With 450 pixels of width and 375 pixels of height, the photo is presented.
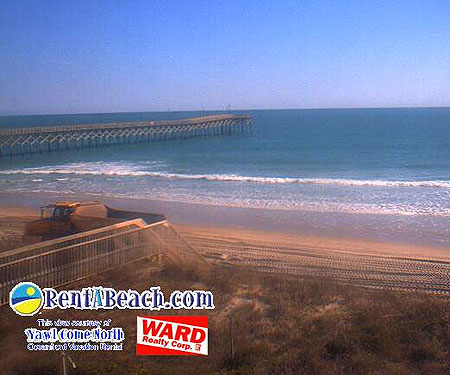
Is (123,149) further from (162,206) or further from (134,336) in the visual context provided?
(134,336)

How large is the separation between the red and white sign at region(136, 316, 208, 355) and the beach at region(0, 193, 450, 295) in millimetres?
5340

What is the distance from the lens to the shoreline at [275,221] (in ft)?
49.8

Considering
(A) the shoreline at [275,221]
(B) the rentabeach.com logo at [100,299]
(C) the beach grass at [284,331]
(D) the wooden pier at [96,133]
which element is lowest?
(A) the shoreline at [275,221]

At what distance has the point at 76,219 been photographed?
12469mm

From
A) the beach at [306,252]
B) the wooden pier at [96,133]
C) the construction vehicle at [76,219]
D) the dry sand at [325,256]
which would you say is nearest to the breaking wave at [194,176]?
the beach at [306,252]

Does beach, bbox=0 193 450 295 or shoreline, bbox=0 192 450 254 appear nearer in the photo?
beach, bbox=0 193 450 295

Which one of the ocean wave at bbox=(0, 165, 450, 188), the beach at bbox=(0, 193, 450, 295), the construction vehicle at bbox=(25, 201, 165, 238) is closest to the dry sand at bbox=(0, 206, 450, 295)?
the beach at bbox=(0, 193, 450, 295)

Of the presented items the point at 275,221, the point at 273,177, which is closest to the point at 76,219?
the point at 275,221

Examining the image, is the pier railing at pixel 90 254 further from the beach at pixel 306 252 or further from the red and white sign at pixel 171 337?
the red and white sign at pixel 171 337

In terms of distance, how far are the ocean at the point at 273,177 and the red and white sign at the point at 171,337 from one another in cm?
1070

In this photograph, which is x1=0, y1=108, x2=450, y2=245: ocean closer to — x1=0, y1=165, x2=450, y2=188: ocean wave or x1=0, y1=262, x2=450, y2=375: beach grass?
x1=0, y1=165, x2=450, y2=188: ocean wave

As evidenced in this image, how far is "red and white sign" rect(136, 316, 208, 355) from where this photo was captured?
18.5 ft

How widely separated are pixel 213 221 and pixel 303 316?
980 cm

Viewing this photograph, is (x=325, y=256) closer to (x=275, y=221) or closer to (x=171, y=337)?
(x=275, y=221)
